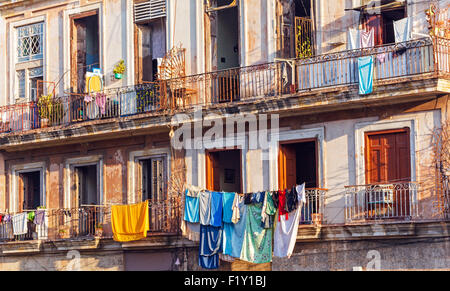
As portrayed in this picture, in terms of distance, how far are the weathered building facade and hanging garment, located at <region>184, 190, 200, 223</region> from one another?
0.78 m

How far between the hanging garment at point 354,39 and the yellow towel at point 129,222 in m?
6.80

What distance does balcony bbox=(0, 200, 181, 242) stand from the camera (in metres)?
30.9

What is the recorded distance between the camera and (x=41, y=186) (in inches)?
1352

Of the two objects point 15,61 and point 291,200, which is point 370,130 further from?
point 15,61

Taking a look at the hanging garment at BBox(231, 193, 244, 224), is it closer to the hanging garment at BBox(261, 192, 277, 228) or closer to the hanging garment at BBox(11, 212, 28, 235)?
the hanging garment at BBox(261, 192, 277, 228)

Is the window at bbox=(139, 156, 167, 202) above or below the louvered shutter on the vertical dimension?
below

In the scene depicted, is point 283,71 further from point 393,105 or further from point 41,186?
point 41,186

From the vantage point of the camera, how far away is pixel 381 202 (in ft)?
88.6

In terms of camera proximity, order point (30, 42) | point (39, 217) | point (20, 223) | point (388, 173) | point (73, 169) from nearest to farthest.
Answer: point (388, 173) → point (39, 217) → point (20, 223) → point (73, 169) → point (30, 42)

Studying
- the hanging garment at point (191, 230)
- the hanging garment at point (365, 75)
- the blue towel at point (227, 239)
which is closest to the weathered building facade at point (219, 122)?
the hanging garment at point (365, 75)

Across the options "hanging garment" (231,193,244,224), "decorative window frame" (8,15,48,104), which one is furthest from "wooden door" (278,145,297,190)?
"decorative window frame" (8,15,48,104)

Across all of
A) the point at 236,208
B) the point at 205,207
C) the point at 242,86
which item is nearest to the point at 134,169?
the point at 205,207

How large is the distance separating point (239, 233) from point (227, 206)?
2.42 feet
